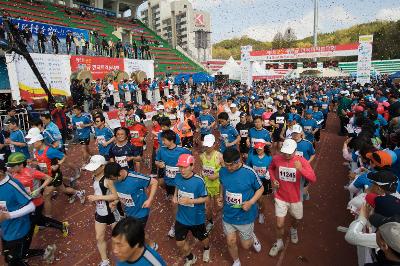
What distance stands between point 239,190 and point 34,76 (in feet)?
51.9

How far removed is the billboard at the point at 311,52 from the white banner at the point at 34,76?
18.2 meters

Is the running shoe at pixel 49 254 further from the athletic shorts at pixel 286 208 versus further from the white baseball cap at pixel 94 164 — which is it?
the athletic shorts at pixel 286 208

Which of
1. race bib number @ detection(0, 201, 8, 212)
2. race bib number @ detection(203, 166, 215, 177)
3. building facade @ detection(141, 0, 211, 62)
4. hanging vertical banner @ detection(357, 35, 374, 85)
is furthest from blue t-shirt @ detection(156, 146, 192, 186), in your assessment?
building facade @ detection(141, 0, 211, 62)

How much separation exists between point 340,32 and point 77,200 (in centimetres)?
9472

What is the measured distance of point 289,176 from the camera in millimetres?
4629

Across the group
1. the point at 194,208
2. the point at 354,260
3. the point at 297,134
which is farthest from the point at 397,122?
the point at 194,208

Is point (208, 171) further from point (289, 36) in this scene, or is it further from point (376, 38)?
point (289, 36)

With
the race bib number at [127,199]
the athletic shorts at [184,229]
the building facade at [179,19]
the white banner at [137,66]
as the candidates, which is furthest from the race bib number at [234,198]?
the building facade at [179,19]

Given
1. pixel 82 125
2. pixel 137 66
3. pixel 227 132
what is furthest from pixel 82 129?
pixel 137 66

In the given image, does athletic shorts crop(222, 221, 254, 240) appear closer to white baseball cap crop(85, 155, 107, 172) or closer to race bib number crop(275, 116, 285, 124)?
white baseball cap crop(85, 155, 107, 172)

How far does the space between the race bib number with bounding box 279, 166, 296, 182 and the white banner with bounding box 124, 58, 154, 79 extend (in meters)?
20.6

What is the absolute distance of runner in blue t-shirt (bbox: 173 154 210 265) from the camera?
4.09 meters

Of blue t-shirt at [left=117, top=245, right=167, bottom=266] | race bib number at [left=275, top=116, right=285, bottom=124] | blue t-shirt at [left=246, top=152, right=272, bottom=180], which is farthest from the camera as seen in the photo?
race bib number at [left=275, top=116, right=285, bottom=124]

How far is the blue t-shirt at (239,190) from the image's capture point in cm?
A: 412
